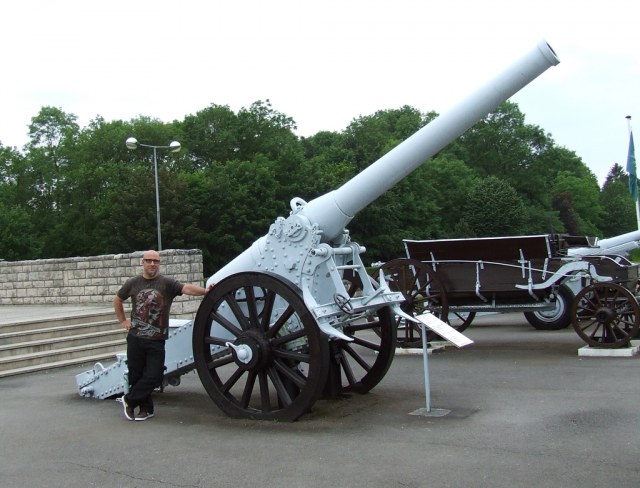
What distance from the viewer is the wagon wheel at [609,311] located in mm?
10305

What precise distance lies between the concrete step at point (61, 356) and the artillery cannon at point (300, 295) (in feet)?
15.0

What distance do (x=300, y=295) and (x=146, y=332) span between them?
158cm

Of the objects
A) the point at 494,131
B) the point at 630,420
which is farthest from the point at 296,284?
the point at 494,131

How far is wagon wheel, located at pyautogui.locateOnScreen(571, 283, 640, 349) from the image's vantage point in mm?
10305

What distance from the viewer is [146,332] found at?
6.99 m

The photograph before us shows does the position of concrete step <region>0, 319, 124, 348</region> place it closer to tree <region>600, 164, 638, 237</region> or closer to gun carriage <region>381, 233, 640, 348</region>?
gun carriage <region>381, 233, 640, 348</region>

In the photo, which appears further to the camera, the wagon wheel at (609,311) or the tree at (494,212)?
the tree at (494,212)

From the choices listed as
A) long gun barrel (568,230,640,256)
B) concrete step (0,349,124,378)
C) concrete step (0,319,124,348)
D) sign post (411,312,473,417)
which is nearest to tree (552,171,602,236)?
long gun barrel (568,230,640,256)

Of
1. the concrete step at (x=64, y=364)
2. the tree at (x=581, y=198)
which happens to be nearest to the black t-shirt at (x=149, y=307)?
the concrete step at (x=64, y=364)

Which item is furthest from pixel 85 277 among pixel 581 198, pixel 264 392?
pixel 581 198

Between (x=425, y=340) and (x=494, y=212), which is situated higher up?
(x=494, y=212)

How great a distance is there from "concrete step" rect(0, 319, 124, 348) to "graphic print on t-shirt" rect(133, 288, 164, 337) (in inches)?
218

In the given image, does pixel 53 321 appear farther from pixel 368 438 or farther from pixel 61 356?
pixel 368 438

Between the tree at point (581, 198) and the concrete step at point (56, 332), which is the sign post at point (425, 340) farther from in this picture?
the tree at point (581, 198)
